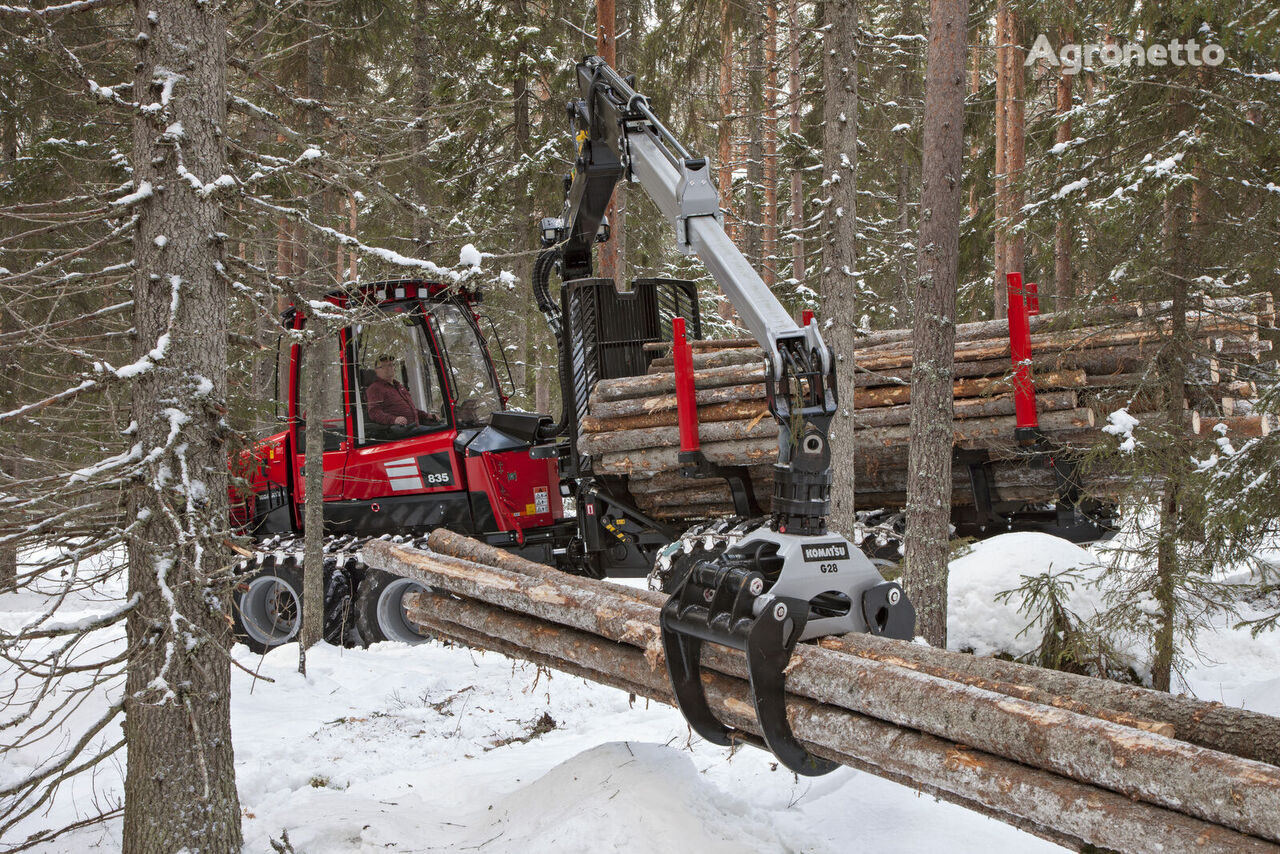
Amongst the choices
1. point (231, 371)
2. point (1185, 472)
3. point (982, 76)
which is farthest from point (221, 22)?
point (982, 76)

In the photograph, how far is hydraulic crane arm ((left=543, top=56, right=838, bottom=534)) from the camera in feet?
11.9

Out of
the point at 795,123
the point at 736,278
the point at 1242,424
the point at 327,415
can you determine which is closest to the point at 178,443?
the point at 736,278

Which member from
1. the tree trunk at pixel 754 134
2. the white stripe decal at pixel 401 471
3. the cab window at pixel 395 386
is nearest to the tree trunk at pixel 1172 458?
the cab window at pixel 395 386

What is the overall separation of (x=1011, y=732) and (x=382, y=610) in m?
6.63

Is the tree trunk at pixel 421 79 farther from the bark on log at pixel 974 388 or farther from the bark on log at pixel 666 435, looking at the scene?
the bark on log at pixel 974 388

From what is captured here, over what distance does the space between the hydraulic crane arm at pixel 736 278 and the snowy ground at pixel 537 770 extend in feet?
5.04

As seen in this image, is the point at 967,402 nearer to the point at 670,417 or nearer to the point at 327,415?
the point at 670,417

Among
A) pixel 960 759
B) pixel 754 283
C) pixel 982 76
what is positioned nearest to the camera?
pixel 960 759

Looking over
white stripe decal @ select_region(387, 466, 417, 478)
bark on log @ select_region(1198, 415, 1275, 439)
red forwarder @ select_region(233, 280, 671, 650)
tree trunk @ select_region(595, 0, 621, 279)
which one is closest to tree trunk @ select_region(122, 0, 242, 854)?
red forwarder @ select_region(233, 280, 671, 650)

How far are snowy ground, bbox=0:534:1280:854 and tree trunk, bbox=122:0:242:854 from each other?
2.15 ft

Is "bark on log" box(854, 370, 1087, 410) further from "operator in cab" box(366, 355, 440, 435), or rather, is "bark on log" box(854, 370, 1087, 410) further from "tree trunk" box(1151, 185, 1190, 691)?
"operator in cab" box(366, 355, 440, 435)

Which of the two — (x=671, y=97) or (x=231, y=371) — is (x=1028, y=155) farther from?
(x=231, y=371)

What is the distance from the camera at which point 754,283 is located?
3.96 metres

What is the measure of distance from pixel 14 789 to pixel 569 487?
5.42 m
